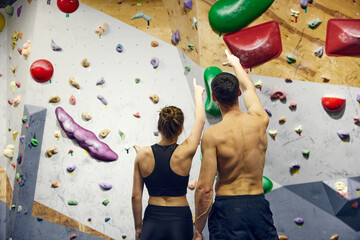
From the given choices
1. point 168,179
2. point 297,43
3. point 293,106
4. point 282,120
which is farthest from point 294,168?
point 168,179

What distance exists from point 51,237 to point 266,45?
101 inches

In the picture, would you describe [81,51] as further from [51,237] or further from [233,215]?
[233,215]

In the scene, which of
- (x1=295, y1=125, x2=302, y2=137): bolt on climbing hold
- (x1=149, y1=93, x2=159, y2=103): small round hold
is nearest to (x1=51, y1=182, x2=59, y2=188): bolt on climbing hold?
(x1=149, y1=93, x2=159, y2=103): small round hold

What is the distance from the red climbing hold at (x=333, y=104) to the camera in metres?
3.40

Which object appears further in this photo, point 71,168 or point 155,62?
point 155,62

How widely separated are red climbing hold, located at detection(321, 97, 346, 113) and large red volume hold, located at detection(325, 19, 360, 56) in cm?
42

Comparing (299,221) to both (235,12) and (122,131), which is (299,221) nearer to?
(122,131)

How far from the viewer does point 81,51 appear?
3494 mm

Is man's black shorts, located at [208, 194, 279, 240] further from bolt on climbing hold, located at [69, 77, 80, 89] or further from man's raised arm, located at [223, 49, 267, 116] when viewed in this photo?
bolt on climbing hold, located at [69, 77, 80, 89]

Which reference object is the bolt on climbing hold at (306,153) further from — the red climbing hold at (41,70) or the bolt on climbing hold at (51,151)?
the red climbing hold at (41,70)

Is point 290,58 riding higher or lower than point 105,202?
higher

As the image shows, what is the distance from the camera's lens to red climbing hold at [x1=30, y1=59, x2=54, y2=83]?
3.38 meters

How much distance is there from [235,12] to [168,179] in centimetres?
177

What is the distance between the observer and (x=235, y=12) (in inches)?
135
